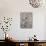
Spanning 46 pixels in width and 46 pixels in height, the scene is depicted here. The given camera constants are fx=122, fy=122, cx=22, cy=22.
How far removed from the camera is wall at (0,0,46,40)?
4.27 metres

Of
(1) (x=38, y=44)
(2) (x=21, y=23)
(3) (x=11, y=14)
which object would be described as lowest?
(1) (x=38, y=44)

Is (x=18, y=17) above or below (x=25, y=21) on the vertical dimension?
above

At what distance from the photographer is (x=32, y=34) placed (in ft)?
14.0

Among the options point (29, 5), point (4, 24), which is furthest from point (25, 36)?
point (29, 5)

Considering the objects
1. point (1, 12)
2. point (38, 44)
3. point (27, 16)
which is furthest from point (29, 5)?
point (38, 44)

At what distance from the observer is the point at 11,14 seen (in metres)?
4.30

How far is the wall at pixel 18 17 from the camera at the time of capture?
14.0 feet

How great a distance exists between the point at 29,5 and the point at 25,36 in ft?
3.62

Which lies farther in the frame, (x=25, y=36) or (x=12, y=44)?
(x=25, y=36)

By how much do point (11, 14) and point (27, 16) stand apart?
0.57 meters

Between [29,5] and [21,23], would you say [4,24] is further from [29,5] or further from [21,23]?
[29,5]

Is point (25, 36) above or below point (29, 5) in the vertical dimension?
below

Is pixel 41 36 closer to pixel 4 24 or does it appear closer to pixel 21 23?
pixel 21 23

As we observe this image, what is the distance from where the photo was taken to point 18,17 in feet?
14.2
